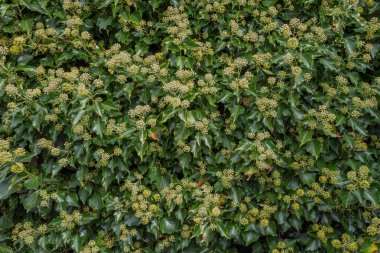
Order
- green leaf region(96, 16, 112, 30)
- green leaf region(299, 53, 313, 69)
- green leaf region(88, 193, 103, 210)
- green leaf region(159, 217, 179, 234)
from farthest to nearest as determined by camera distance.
Result: green leaf region(96, 16, 112, 30) → green leaf region(88, 193, 103, 210) → green leaf region(159, 217, 179, 234) → green leaf region(299, 53, 313, 69)

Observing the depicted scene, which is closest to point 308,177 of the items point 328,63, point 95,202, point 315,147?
point 315,147

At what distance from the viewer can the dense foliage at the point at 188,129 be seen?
2887 mm

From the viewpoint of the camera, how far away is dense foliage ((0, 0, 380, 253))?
114 inches

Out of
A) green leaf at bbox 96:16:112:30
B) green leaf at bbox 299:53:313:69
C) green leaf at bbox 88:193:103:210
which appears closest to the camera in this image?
green leaf at bbox 299:53:313:69

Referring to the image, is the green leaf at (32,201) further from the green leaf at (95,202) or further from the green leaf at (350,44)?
the green leaf at (350,44)

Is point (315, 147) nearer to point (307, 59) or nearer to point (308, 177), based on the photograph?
point (308, 177)

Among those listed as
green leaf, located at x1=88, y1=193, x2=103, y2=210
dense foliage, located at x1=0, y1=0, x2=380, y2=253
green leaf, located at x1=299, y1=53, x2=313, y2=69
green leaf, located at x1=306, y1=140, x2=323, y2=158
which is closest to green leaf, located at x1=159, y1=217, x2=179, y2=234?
dense foliage, located at x1=0, y1=0, x2=380, y2=253

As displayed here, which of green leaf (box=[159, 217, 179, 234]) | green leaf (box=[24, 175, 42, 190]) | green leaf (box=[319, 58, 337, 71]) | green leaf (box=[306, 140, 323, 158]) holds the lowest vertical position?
green leaf (box=[159, 217, 179, 234])

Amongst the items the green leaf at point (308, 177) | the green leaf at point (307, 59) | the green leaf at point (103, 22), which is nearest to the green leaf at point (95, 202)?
the green leaf at point (103, 22)

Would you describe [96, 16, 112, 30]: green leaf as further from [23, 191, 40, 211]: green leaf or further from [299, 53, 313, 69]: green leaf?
[299, 53, 313, 69]: green leaf

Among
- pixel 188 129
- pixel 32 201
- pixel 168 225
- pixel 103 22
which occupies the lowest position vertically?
pixel 168 225

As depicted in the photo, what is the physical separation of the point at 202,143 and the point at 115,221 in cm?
87

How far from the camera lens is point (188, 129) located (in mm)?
2869

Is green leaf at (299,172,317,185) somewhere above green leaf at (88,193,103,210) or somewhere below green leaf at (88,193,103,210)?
above
